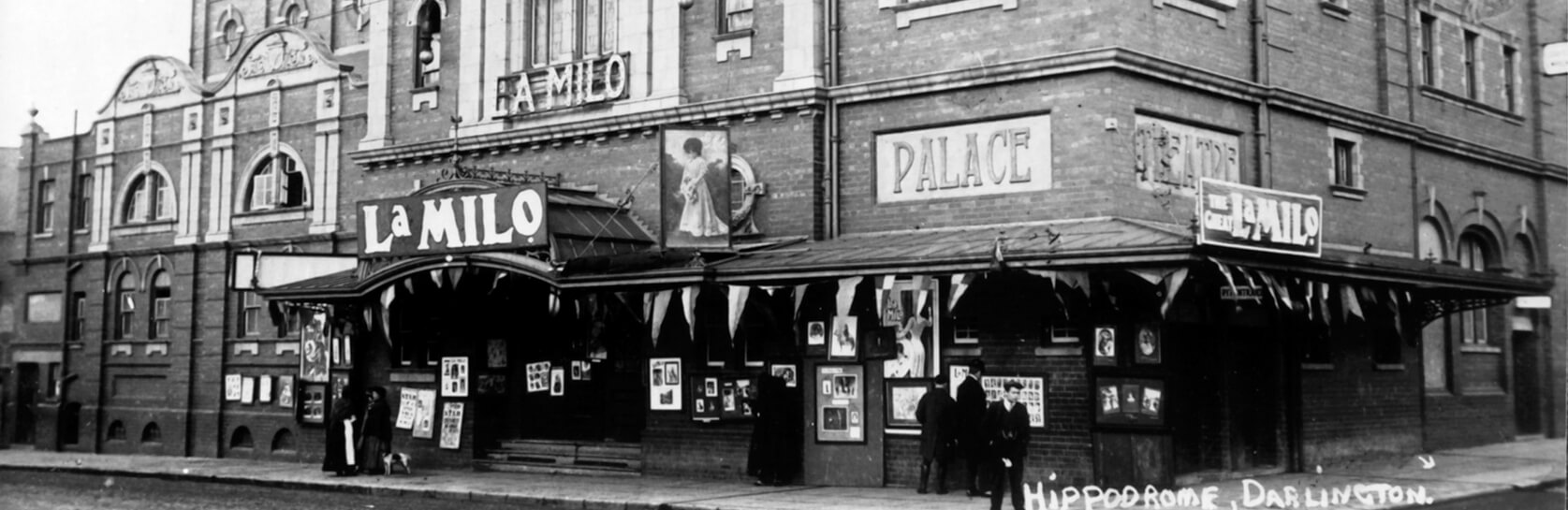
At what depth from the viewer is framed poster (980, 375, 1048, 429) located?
1966cm

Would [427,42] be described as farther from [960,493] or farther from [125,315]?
[960,493]

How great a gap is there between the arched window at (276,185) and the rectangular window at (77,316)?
703 cm

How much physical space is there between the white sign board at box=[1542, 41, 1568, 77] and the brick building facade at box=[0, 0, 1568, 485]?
4.65 meters

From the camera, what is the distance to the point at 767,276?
20281mm

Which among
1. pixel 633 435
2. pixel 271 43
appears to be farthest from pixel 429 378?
pixel 271 43

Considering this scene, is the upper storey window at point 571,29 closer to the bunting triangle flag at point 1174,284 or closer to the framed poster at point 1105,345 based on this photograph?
the framed poster at point 1105,345

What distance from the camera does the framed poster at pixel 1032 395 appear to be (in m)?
19.7

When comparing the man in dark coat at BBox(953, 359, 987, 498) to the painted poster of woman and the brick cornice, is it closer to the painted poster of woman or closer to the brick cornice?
the brick cornice

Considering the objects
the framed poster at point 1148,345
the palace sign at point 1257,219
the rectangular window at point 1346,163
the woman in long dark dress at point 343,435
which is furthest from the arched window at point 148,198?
the palace sign at point 1257,219

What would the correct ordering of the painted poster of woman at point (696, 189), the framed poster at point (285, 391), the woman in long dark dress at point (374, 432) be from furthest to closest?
the framed poster at point (285, 391), the woman in long dark dress at point (374, 432), the painted poster of woman at point (696, 189)

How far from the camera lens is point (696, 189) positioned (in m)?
21.9

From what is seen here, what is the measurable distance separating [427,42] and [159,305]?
10.9 meters

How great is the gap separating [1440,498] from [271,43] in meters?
25.0

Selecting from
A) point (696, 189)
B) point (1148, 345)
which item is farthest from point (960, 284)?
point (696, 189)
